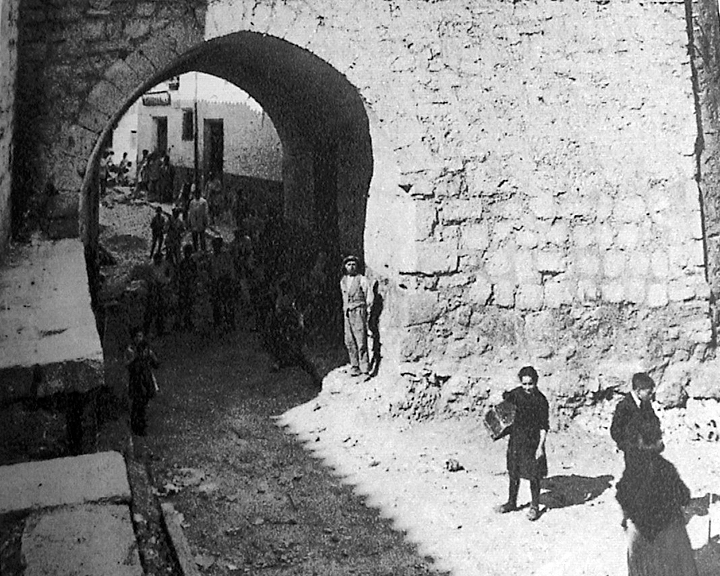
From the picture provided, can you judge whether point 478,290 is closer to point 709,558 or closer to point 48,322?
point 709,558

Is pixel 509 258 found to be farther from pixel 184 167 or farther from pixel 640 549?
pixel 184 167

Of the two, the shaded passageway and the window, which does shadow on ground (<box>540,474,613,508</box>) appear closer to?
the shaded passageway

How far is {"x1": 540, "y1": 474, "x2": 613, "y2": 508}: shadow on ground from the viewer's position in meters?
5.44

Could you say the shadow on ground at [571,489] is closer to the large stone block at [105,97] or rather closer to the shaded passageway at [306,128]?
the shaded passageway at [306,128]

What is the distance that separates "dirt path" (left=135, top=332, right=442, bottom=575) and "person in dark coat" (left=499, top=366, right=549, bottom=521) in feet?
2.93

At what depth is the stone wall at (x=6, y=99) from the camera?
5484mm

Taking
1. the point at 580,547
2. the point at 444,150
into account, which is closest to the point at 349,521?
the point at 580,547

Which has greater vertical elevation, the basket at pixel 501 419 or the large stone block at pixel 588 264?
the large stone block at pixel 588 264

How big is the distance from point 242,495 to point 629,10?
4906mm

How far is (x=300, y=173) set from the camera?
398 inches

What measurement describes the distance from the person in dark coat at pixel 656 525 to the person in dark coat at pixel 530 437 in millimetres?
1075

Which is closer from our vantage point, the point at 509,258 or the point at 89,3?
the point at 89,3

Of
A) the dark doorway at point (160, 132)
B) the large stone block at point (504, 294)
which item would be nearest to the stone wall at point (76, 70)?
the large stone block at point (504, 294)

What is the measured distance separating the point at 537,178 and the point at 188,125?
1429 cm
